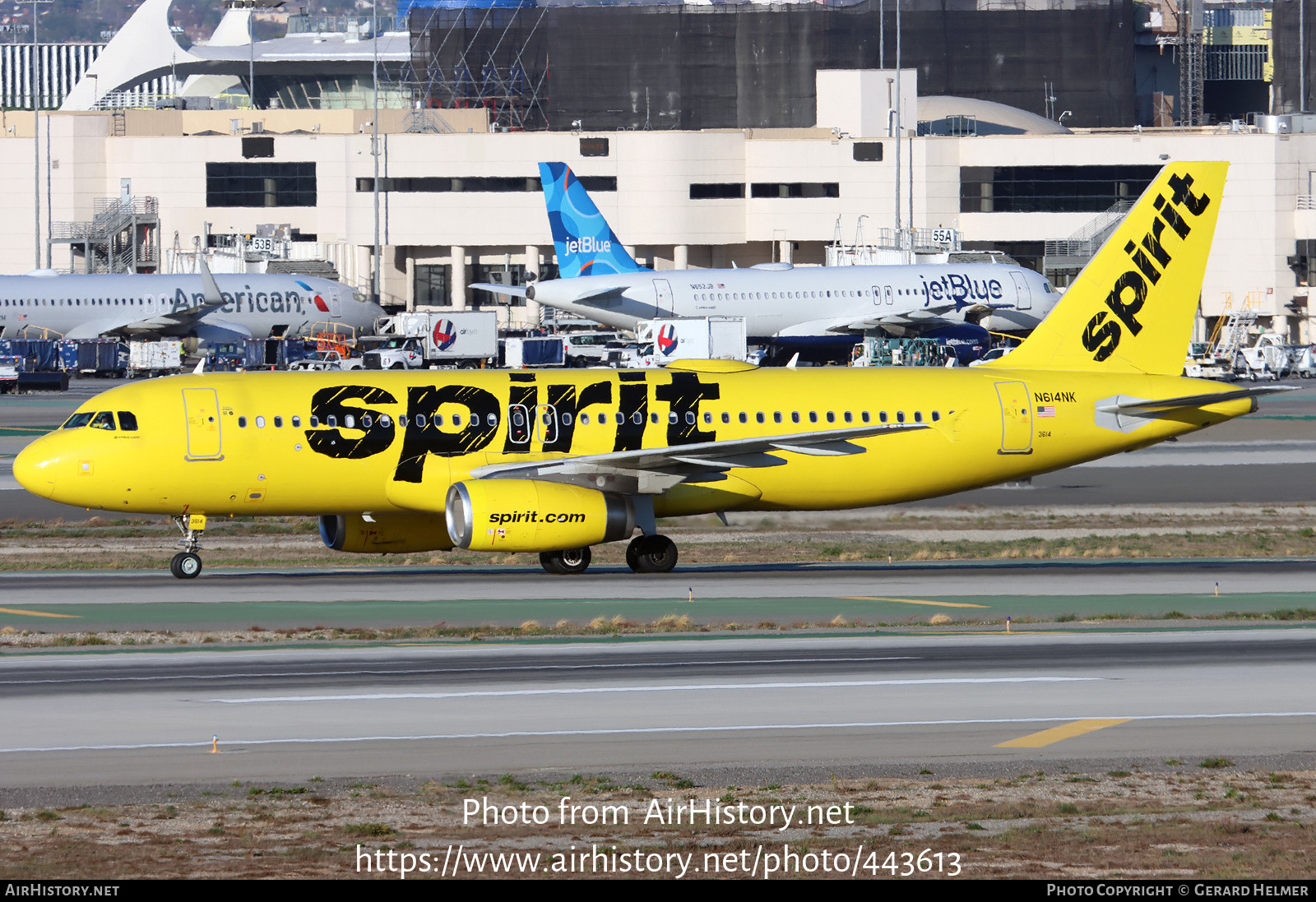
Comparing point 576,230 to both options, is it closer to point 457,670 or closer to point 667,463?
point 667,463

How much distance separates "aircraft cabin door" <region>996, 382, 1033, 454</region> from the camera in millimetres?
36750

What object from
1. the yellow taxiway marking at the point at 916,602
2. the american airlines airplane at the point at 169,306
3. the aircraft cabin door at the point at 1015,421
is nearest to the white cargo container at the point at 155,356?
the american airlines airplane at the point at 169,306

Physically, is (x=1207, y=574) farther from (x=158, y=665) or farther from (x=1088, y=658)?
(x=158, y=665)

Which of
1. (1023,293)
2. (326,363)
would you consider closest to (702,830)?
(326,363)

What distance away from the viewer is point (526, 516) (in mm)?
32531

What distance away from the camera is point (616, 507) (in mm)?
33812

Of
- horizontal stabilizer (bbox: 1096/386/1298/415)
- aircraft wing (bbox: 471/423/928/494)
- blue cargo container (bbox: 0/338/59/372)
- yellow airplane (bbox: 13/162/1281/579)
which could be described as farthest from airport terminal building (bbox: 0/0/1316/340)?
aircraft wing (bbox: 471/423/928/494)

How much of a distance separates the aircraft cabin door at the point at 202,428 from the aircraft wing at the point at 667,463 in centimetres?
500

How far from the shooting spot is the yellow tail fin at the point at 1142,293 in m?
38.0

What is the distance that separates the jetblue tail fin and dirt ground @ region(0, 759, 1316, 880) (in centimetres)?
9111
